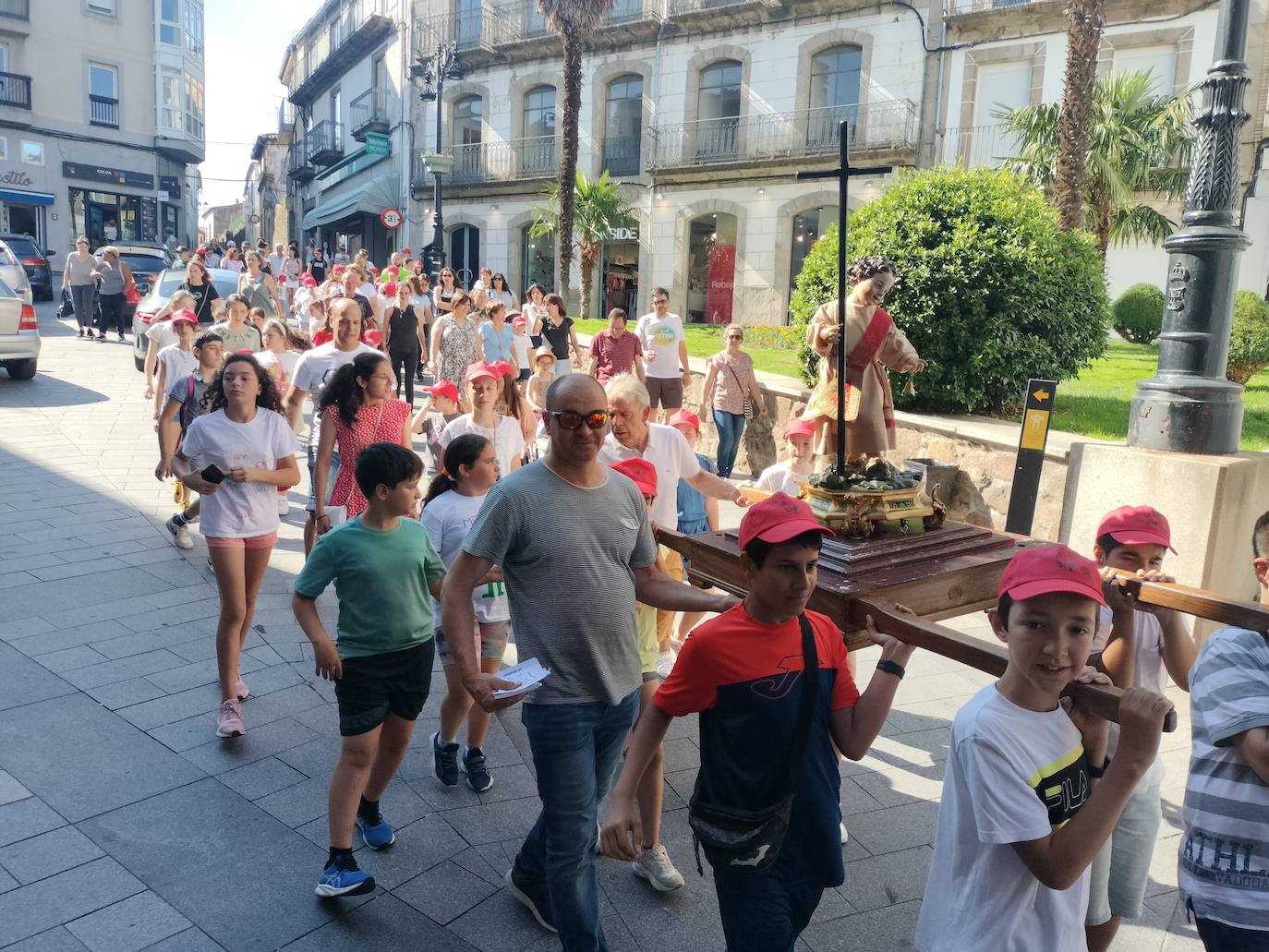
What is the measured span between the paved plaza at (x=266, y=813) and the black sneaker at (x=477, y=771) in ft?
0.18

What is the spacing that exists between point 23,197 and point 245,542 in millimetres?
42451

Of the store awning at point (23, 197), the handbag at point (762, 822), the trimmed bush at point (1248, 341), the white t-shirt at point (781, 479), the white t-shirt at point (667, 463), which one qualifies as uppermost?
the store awning at point (23, 197)

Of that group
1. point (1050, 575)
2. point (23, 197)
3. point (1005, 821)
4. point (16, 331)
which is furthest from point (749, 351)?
point (23, 197)

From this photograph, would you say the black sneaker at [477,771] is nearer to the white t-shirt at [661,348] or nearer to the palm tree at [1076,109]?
the white t-shirt at [661,348]

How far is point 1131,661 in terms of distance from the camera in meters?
2.89

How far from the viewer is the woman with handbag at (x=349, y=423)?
19.0 feet

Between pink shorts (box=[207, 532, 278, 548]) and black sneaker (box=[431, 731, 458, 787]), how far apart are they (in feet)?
4.39

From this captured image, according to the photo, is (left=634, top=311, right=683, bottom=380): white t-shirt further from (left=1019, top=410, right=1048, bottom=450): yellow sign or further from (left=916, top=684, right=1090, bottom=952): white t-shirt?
(left=916, top=684, right=1090, bottom=952): white t-shirt

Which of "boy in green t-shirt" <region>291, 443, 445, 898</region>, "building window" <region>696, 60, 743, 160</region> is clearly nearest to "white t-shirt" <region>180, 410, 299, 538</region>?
"boy in green t-shirt" <region>291, 443, 445, 898</region>

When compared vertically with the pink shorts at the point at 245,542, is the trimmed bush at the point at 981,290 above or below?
above

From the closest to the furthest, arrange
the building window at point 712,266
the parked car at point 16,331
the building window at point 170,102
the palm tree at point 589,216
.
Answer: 1. the parked car at point 16,331
2. the palm tree at point 589,216
3. the building window at point 712,266
4. the building window at point 170,102

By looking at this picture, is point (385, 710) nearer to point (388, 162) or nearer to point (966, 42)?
point (966, 42)

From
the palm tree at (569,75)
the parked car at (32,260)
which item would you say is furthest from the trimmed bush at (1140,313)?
the parked car at (32,260)

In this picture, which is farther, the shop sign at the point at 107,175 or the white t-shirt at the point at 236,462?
the shop sign at the point at 107,175
